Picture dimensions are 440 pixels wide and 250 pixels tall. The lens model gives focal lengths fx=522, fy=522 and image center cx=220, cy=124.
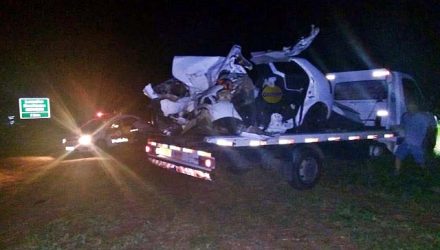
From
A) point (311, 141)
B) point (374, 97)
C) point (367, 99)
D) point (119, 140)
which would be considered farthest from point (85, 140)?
point (311, 141)

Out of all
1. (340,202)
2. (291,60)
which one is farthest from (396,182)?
(291,60)

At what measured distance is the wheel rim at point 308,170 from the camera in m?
9.30

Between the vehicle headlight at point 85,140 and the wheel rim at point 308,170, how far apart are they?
9361mm

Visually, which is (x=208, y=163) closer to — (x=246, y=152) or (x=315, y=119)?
(x=246, y=152)

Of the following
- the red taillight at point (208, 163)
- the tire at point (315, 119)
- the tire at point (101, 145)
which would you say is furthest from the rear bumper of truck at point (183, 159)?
the tire at point (101, 145)

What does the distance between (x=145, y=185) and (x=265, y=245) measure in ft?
15.2

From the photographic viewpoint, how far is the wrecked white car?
8.59m

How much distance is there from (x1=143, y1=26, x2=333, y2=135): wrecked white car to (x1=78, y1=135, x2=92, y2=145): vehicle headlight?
7.75 meters

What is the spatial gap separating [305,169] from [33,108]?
2423cm

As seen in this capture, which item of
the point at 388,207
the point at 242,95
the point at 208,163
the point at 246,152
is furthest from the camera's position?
the point at 242,95

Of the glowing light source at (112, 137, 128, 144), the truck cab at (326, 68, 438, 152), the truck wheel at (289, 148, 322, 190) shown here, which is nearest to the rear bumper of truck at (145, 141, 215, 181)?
the truck wheel at (289, 148, 322, 190)

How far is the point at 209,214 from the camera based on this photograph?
7.82 m

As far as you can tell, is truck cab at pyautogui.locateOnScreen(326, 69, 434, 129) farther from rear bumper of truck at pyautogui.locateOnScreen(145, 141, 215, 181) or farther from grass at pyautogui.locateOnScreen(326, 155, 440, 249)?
rear bumper of truck at pyautogui.locateOnScreen(145, 141, 215, 181)

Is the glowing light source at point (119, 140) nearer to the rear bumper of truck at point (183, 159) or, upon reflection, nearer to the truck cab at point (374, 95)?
the rear bumper of truck at point (183, 159)
